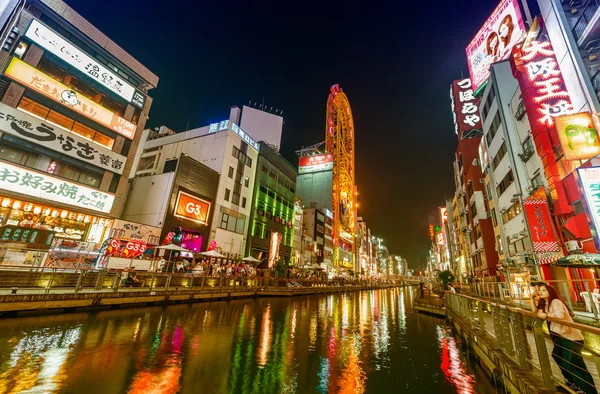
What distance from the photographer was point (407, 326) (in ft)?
51.1

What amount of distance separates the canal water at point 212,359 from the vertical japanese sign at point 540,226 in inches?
461

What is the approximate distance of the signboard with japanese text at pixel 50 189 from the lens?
19247 mm

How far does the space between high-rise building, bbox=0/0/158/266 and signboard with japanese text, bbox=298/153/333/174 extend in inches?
2418

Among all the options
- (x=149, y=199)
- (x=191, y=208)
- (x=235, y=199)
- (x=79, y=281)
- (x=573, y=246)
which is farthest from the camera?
(x=235, y=199)

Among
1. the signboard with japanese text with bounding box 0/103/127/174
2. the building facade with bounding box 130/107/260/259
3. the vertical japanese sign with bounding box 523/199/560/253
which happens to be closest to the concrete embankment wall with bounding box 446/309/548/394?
the vertical japanese sign with bounding box 523/199/560/253

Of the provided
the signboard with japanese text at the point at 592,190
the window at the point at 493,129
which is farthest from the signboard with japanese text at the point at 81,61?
the window at the point at 493,129

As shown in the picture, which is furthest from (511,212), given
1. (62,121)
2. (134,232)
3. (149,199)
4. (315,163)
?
(315,163)

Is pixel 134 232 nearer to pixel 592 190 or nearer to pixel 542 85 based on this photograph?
pixel 592 190

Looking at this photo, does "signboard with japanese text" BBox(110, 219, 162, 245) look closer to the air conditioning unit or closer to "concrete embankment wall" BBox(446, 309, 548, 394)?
"concrete embankment wall" BBox(446, 309, 548, 394)

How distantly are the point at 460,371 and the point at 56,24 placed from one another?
37362 millimetres

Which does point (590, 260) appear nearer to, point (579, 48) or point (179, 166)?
point (579, 48)

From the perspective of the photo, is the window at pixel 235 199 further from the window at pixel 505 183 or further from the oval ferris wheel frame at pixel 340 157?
the oval ferris wheel frame at pixel 340 157

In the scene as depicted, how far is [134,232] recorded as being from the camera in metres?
26.4

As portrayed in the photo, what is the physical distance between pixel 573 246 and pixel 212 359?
20.7 m
